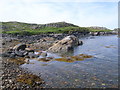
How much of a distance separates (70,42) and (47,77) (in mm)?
35373

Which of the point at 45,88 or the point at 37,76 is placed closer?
the point at 45,88

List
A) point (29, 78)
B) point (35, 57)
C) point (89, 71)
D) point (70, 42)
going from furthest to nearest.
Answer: point (70, 42) → point (35, 57) → point (89, 71) → point (29, 78)

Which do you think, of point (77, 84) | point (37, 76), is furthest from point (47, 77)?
point (77, 84)

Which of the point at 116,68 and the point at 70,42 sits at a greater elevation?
the point at 70,42

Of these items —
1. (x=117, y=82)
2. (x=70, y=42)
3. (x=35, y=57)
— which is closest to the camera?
(x=117, y=82)

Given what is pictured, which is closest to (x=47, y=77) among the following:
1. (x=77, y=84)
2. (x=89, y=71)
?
(x=77, y=84)

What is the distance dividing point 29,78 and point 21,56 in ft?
55.9

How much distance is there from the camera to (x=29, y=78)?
20344 millimetres

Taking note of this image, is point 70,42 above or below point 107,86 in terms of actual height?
above

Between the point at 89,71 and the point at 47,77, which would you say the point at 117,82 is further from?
the point at 47,77

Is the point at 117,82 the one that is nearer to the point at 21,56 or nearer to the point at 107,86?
the point at 107,86

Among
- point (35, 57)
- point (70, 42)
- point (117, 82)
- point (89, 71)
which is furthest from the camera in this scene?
point (70, 42)

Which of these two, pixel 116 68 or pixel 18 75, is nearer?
pixel 18 75

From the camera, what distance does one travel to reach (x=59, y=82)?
739 inches
